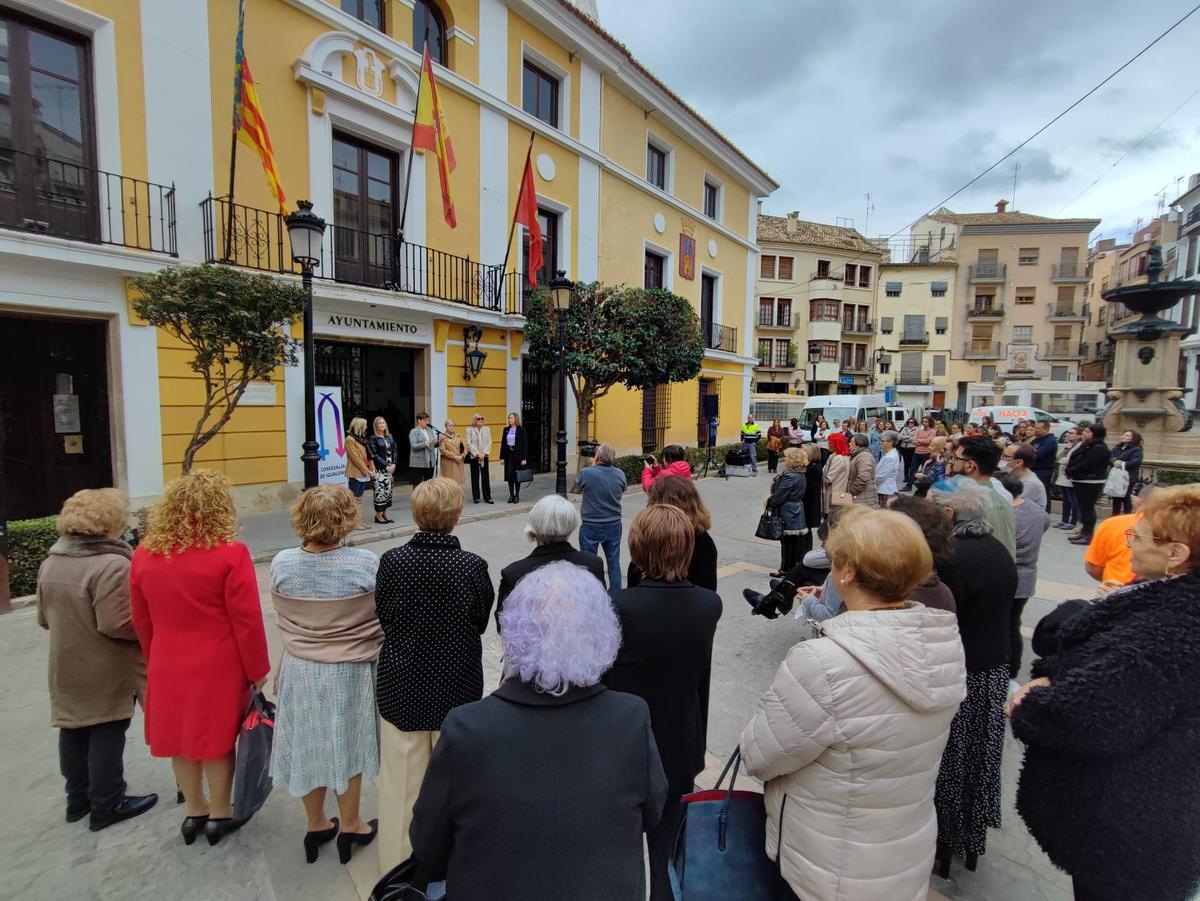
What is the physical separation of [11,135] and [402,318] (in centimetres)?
547

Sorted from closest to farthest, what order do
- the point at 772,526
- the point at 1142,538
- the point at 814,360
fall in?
the point at 1142,538, the point at 772,526, the point at 814,360

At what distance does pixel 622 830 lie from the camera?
1.30 metres

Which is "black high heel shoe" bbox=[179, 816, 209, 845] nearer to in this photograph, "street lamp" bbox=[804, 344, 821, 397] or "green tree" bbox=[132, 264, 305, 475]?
"green tree" bbox=[132, 264, 305, 475]

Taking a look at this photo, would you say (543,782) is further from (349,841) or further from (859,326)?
(859,326)

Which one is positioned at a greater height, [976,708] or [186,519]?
[186,519]

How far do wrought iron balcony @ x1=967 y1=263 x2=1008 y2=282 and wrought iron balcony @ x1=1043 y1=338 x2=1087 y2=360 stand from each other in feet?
20.3

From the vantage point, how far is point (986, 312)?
40.8 meters

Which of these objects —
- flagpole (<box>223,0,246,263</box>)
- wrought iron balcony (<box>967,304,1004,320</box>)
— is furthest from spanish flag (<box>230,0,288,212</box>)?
wrought iron balcony (<box>967,304,1004,320</box>)

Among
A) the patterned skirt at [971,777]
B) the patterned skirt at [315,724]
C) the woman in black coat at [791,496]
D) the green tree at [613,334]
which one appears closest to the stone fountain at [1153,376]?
the green tree at [613,334]

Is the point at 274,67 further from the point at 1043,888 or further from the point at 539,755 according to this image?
the point at 1043,888

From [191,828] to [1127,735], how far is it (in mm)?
3472

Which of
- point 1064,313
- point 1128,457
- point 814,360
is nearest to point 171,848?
point 1128,457

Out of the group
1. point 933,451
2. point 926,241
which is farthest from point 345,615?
point 926,241

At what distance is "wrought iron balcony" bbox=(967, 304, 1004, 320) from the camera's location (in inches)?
1606
